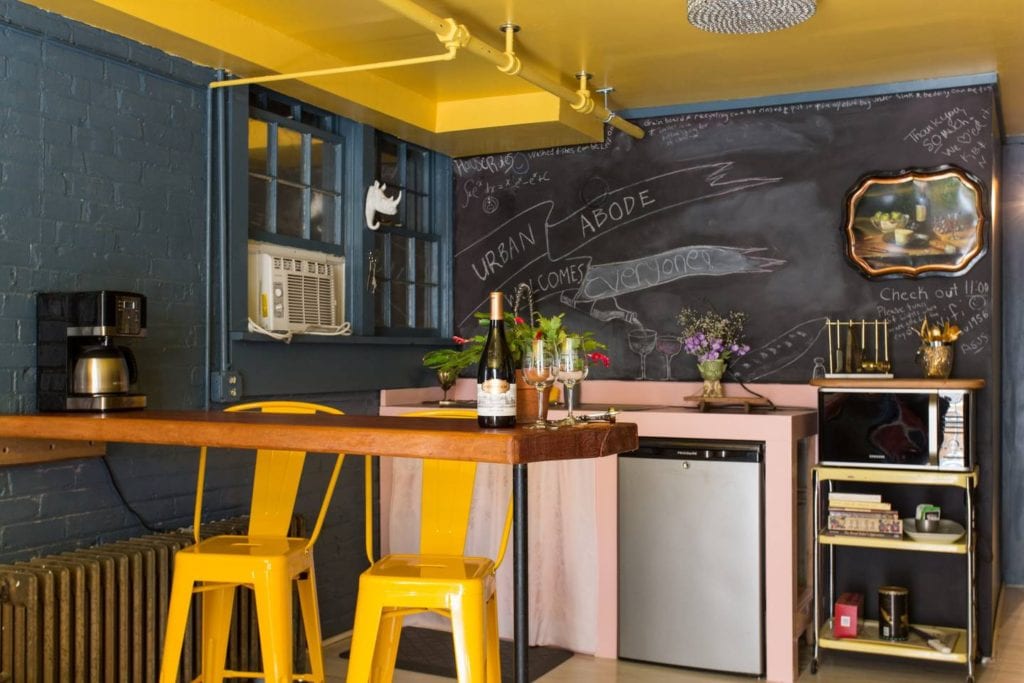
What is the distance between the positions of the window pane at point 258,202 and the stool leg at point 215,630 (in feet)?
5.50

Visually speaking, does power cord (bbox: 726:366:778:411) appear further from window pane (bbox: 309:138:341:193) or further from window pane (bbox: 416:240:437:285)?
window pane (bbox: 309:138:341:193)

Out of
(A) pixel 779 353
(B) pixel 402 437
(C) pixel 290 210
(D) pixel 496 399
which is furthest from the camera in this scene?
(A) pixel 779 353

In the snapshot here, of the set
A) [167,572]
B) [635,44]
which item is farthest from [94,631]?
[635,44]

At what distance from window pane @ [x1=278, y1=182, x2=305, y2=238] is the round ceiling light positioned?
193cm

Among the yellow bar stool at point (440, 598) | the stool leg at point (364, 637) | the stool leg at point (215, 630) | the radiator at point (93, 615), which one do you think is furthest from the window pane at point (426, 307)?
the stool leg at point (364, 637)

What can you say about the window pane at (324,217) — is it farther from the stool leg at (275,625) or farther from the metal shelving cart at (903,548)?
the metal shelving cart at (903,548)

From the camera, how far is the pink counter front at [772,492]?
4277 millimetres

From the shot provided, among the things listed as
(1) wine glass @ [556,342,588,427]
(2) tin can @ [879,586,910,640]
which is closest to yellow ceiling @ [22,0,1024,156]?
(1) wine glass @ [556,342,588,427]

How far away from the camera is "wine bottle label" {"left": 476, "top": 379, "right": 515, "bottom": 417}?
2.54m

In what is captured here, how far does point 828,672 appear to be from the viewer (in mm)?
4414

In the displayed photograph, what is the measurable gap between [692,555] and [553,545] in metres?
0.66

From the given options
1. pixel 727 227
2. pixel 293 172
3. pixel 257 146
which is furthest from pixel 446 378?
pixel 727 227

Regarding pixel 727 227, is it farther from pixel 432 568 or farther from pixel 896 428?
pixel 432 568

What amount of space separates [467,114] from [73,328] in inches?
96.1
